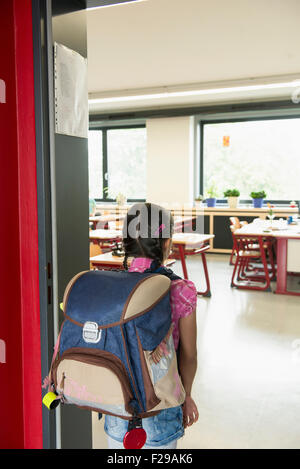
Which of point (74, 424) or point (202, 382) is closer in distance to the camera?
point (74, 424)

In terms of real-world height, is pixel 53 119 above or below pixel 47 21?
below

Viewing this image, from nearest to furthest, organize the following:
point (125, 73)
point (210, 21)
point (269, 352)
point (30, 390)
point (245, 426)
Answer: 1. point (30, 390)
2. point (245, 426)
3. point (269, 352)
4. point (210, 21)
5. point (125, 73)

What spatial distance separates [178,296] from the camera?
138 centimetres

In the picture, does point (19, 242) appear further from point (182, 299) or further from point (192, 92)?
point (192, 92)

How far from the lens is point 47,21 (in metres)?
1.73

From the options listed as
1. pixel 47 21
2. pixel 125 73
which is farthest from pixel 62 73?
pixel 125 73

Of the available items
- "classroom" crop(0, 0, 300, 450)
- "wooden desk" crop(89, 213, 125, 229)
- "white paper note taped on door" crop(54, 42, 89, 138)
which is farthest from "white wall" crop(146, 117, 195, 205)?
"white paper note taped on door" crop(54, 42, 89, 138)

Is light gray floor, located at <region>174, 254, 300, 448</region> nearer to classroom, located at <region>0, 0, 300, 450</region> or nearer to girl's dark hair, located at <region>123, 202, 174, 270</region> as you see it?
classroom, located at <region>0, 0, 300, 450</region>

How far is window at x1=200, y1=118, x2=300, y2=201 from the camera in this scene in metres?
9.06

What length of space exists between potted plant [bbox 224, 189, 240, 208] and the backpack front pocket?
7.71m

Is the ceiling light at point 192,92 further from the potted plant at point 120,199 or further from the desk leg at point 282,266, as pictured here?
the desk leg at point 282,266

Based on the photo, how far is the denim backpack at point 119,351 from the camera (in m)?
1.17

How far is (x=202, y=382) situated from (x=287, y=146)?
23.3 ft

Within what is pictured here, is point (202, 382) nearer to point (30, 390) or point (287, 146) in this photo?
point (30, 390)
